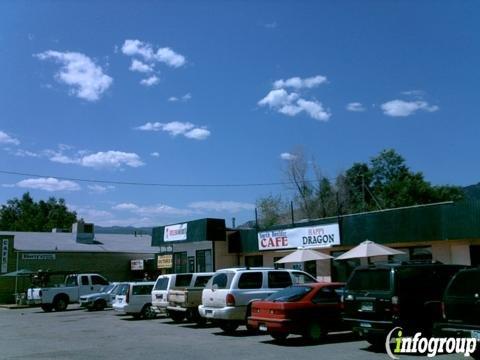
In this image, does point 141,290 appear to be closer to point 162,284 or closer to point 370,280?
point 162,284

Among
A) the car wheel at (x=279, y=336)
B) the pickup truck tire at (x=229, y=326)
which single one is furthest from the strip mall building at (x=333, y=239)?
the car wheel at (x=279, y=336)

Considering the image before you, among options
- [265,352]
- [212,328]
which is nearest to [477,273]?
[265,352]

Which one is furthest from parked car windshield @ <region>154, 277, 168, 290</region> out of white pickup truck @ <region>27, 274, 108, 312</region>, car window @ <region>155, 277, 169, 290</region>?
white pickup truck @ <region>27, 274, 108, 312</region>

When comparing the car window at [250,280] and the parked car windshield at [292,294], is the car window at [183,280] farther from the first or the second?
the parked car windshield at [292,294]

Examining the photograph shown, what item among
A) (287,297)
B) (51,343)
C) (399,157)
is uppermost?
(399,157)

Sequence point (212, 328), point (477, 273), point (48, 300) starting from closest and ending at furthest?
point (477, 273) < point (212, 328) < point (48, 300)

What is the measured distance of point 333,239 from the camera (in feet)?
85.8

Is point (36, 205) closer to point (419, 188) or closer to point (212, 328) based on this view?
point (419, 188)

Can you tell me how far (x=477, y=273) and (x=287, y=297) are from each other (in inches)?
224

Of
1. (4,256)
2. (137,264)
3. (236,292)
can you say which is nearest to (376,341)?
(236,292)

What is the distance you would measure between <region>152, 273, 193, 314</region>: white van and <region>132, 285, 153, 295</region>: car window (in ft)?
7.28

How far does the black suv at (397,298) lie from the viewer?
12.3 m

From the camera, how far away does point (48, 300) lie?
33.7 meters

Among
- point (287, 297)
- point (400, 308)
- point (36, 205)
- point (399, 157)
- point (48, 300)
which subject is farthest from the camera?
point (36, 205)
